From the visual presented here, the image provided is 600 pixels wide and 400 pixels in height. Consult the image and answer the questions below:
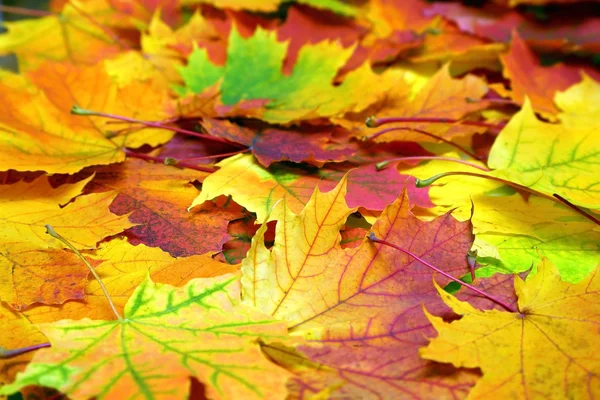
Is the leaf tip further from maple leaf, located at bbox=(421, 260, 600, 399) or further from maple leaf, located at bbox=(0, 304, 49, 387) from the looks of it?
maple leaf, located at bbox=(0, 304, 49, 387)

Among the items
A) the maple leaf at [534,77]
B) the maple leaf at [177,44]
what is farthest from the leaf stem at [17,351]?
the maple leaf at [534,77]

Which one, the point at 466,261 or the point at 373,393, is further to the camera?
the point at 466,261

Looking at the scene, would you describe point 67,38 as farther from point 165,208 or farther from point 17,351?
point 17,351

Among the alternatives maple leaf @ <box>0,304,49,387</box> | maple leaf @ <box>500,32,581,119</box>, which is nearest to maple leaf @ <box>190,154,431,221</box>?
maple leaf @ <box>0,304,49,387</box>

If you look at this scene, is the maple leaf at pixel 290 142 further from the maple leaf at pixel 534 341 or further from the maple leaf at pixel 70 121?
the maple leaf at pixel 534 341

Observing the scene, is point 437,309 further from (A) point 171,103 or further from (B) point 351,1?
(B) point 351,1

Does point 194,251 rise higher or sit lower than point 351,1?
lower

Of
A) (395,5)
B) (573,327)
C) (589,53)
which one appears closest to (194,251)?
(573,327)
